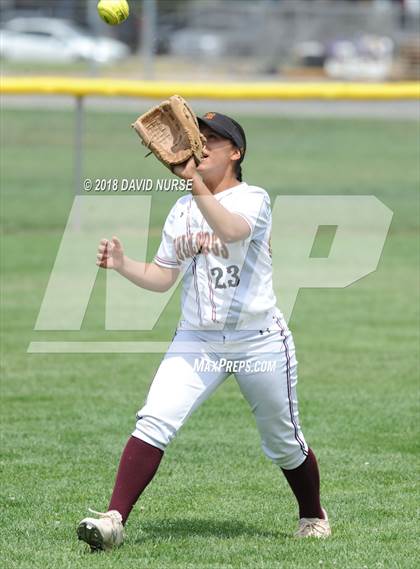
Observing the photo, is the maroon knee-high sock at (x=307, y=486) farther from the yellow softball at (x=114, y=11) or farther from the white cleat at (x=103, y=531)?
the yellow softball at (x=114, y=11)

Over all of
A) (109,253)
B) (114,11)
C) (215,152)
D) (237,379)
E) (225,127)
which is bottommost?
(237,379)

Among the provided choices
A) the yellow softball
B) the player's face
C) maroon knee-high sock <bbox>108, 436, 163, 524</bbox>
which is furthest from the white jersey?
the yellow softball

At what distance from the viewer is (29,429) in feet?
22.9

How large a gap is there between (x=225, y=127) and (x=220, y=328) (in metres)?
0.84

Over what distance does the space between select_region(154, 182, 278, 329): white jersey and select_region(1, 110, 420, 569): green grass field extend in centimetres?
96

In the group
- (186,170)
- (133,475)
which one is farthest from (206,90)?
(133,475)

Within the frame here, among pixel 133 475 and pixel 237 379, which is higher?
pixel 237 379

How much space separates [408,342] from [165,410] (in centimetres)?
507

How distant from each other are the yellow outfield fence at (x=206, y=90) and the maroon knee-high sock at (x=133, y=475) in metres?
9.89

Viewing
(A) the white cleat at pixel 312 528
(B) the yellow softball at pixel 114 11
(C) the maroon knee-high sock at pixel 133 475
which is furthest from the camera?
(B) the yellow softball at pixel 114 11

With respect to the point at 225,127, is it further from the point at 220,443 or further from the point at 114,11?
the point at 220,443

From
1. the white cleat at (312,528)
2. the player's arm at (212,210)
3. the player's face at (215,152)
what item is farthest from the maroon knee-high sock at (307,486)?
the player's face at (215,152)

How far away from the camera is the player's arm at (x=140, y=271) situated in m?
4.96

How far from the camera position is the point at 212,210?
463 cm
